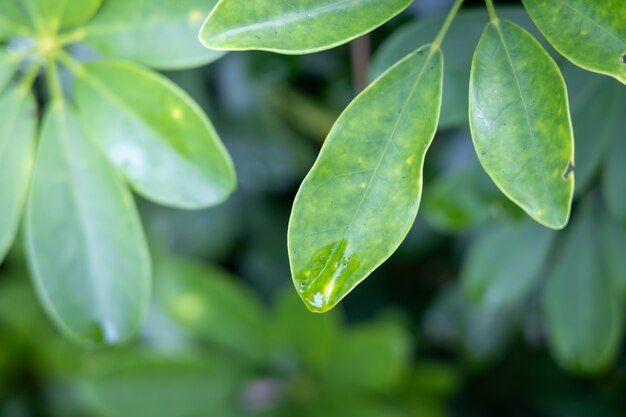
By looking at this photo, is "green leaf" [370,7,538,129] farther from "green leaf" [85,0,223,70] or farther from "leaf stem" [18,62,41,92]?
"leaf stem" [18,62,41,92]

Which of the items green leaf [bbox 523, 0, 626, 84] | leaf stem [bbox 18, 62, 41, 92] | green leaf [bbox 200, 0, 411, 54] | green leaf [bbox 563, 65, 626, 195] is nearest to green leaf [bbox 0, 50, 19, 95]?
leaf stem [bbox 18, 62, 41, 92]

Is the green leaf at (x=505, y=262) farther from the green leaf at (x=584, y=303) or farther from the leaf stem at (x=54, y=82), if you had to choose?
the leaf stem at (x=54, y=82)

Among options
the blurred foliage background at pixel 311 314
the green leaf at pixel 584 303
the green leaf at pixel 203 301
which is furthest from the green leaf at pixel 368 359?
the green leaf at pixel 584 303

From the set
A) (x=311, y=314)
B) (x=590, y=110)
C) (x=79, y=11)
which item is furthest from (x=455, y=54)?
(x=311, y=314)

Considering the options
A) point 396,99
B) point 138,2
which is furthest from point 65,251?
point 396,99

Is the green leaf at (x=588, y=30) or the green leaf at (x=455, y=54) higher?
the green leaf at (x=455, y=54)

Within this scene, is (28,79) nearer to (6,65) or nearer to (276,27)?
(6,65)

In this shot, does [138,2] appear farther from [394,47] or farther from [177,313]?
[177,313]
